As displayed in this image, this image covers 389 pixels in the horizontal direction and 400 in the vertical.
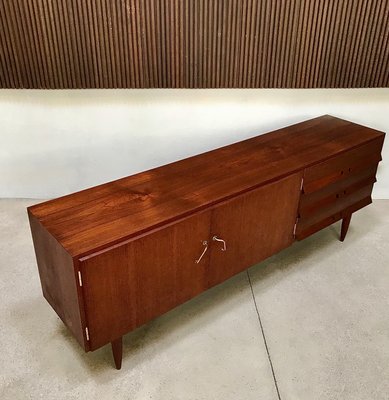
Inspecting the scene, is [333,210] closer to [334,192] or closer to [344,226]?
[334,192]

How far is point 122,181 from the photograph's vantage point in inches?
59.7

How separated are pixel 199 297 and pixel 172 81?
94 cm

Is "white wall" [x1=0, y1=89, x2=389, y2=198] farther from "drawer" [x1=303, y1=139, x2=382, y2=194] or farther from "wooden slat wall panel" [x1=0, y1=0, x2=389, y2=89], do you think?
"drawer" [x1=303, y1=139, x2=382, y2=194]

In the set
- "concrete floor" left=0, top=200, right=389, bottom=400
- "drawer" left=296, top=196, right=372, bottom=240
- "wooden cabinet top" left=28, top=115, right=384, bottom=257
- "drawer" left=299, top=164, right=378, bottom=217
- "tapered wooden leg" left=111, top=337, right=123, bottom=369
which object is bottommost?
"concrete floor" left=0, top=200, right=389, bottom=400

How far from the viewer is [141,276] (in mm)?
1321

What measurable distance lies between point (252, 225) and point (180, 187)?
0.30m

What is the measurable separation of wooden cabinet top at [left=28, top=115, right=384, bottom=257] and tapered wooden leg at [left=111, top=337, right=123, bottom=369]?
39 centimetres

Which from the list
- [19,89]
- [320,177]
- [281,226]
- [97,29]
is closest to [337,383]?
[281,226]

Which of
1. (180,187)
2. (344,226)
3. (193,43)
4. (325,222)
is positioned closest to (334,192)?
(325,222)

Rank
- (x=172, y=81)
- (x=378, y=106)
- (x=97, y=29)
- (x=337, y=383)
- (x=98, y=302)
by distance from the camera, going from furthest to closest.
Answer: (x=378, y=106) → (x=172, y=81) → (x=97, y=29) → (x=337, y=383) → (x=98, y=302)

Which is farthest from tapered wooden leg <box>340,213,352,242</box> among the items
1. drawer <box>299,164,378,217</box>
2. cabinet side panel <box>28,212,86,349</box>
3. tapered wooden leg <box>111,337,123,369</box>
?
cabinet side panel <box>28,212,86,349</box>

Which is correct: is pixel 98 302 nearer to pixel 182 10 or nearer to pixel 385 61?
pixel 182 10

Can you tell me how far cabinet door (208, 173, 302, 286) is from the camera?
4.86 feet

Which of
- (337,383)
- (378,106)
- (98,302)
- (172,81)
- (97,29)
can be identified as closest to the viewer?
(98,302)
